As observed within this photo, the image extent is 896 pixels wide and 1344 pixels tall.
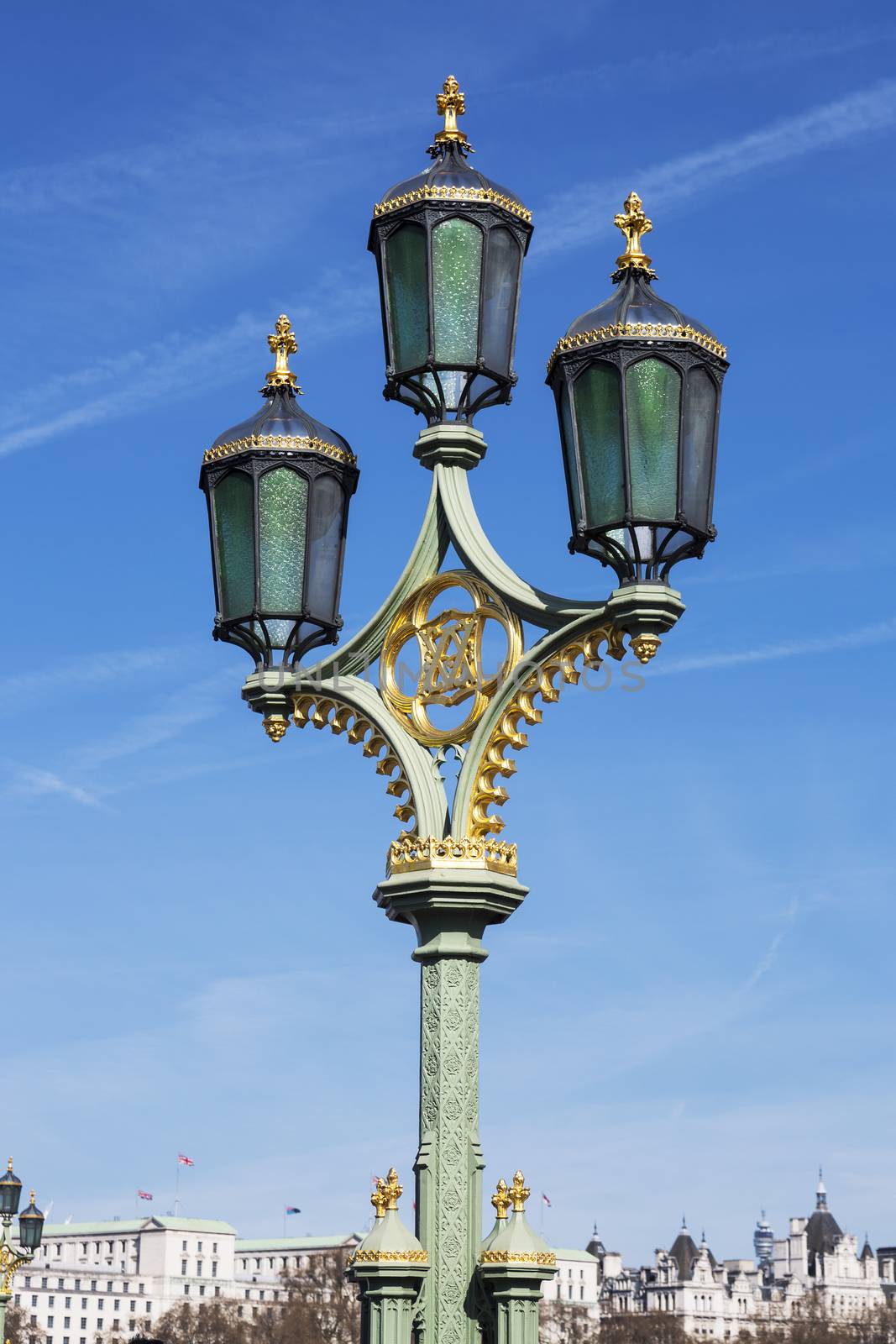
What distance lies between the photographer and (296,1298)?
325 feet

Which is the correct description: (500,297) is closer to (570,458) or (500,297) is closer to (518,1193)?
(570,458)

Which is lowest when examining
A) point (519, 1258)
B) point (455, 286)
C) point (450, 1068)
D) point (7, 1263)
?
point (519, 1258)

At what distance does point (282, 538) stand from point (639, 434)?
4.78 ft

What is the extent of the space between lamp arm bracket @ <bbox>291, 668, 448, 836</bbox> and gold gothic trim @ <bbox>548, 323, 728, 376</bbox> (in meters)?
1.38

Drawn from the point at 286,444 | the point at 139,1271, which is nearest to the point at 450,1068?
the point at 286,444

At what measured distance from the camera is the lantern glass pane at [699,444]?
7094mm

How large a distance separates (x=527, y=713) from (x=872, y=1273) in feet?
589

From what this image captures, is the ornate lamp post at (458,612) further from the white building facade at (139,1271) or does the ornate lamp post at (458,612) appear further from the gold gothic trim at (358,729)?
the white building facade at (139,1271)

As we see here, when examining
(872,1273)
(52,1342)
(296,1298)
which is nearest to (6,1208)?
(296,1298)

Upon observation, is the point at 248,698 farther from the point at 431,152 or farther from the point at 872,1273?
the point at 872,1273

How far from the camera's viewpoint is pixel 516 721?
727 centimetres

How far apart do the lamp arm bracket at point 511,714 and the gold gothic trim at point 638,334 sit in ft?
2.82

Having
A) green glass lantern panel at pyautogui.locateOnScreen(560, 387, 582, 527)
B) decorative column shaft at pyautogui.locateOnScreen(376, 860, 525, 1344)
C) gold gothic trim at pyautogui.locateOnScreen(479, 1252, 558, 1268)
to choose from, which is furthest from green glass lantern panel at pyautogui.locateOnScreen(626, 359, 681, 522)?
gold gothic trim at pyautogui.locateOnScreen(479, 1252, 558, 1268)

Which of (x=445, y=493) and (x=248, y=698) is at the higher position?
(x=445, y=493)
